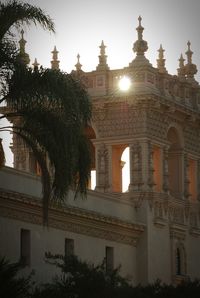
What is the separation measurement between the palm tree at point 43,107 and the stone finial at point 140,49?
21.1m

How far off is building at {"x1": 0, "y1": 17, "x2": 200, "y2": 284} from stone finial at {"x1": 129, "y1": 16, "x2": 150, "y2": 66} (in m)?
0.04

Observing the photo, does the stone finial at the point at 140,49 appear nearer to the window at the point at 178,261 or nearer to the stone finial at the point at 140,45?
the stone finial at the point at 140,45

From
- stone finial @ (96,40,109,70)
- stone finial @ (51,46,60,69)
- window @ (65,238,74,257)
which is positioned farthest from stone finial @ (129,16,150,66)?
window @ (65,238,74,257)

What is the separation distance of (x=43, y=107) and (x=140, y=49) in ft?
72.5

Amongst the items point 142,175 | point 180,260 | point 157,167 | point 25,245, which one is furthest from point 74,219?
point 180,260

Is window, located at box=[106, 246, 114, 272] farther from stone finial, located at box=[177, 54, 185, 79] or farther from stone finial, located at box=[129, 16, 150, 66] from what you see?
stone finial, located at box=[177, 54, 185, 79]

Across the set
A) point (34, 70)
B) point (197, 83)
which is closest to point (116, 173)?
point (197, 83)

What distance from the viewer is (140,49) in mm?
61156

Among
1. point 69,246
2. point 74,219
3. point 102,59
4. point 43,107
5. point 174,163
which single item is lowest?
point 69,246

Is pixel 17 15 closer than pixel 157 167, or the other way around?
pixel 17 15

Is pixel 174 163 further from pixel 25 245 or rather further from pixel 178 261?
pixel 25 245

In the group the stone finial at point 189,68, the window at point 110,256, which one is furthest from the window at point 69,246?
the stone finial at point 189,68

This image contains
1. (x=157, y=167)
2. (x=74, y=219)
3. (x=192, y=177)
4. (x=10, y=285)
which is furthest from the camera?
(x=192, y=177)

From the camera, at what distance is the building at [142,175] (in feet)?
189
